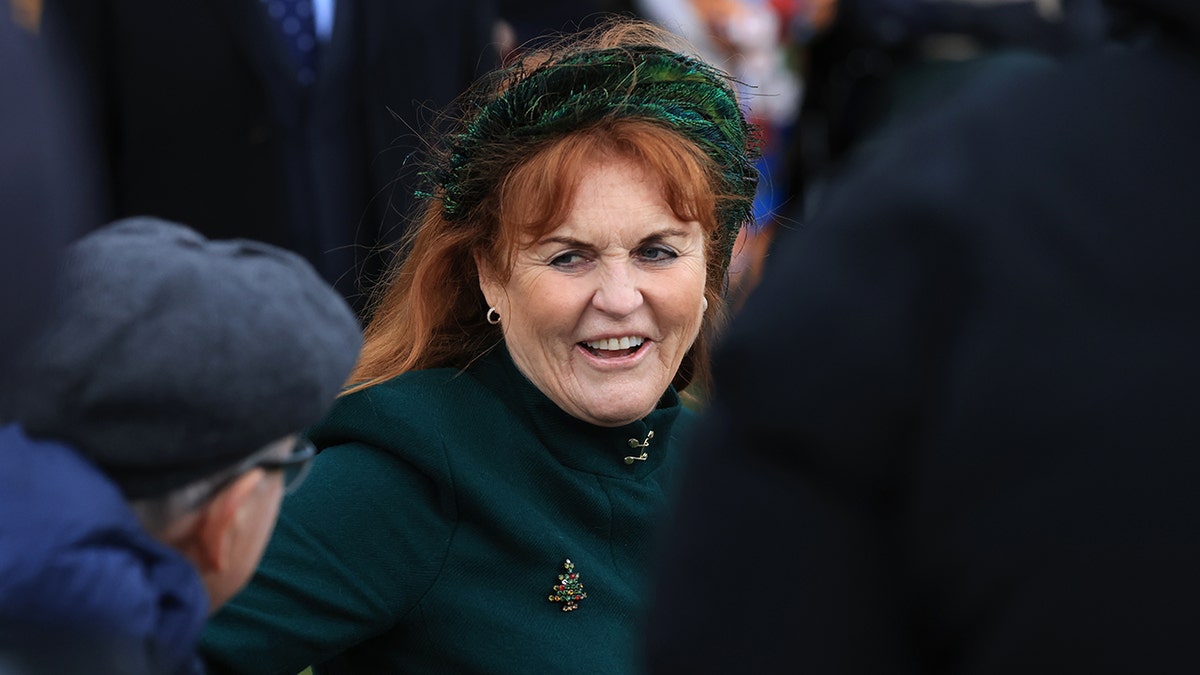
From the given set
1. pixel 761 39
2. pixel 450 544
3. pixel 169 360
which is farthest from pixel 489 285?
pixel 761 39

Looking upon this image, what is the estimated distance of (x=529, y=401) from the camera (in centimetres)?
274

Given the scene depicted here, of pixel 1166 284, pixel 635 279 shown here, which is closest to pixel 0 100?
pixel 1166 284

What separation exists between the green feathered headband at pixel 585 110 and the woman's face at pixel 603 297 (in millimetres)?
110

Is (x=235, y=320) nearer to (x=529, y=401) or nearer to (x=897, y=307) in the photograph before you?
(x=897, y=307)

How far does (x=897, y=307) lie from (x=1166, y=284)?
19 centimetres

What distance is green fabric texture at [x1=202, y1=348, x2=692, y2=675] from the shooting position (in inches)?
95.9

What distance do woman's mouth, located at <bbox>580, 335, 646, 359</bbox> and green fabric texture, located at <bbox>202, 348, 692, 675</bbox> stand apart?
133mm

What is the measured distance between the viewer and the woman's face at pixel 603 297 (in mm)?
2762

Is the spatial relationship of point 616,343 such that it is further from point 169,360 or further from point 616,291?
point 169,360

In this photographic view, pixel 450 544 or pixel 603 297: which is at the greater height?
pixel 603 297

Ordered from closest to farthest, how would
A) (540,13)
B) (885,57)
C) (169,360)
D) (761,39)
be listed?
(169,360)
(885,57)
(540,13)
(761,39)

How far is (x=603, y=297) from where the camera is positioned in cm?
278

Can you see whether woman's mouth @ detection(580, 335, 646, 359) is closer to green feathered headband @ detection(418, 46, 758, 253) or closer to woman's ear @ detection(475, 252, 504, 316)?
woman's ear @ detection(475, 252, 504, 316)

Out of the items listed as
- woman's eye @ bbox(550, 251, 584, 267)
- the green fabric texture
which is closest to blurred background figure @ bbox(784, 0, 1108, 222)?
woman's eye @ bbox(550, 251, 584, 267)
